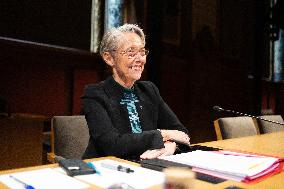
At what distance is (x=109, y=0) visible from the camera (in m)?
5.59

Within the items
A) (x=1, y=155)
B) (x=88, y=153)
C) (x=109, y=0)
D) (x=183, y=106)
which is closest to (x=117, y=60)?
(x=88, y=153)

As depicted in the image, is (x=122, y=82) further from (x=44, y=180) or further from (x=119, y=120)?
(x=44, y=180)

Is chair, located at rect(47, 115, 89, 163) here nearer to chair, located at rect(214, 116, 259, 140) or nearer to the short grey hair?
the short grey hair

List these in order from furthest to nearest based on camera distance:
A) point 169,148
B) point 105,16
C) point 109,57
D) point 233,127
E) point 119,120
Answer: point 105,16
point 233,127
point 109,57
point 119,120
point 169,148

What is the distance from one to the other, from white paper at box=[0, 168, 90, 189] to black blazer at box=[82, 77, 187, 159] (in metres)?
0.45

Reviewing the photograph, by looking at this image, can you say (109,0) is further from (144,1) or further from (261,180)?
(261,180)

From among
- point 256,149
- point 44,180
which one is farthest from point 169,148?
point 44,180

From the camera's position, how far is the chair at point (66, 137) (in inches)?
91.4

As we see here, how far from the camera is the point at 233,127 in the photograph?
8.64 feet

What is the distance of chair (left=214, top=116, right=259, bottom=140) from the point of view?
99.7 inches

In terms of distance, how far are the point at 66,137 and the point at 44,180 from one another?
128 centimetres

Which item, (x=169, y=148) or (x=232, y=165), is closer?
A: (x=232, y=165)

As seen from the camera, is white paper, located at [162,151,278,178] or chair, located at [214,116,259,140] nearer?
white paper, located at [162,151,278,178]

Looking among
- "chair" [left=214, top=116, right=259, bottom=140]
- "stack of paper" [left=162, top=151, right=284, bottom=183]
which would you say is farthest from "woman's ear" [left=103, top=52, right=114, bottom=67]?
"chair" [left=214, top=116, right=259, bottom=140]
